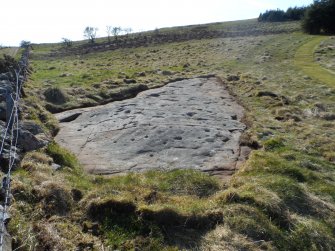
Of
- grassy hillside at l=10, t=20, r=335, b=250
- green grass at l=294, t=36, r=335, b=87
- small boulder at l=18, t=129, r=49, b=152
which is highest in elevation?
small boulder at l=18, t=129, r=49, b=152

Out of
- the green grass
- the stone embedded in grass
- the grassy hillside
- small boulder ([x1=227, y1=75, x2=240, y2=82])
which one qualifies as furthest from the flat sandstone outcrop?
the green grass

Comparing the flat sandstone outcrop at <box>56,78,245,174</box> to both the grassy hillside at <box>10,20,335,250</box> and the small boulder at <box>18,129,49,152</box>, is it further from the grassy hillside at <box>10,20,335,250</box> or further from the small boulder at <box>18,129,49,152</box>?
the small boulder at <box>18,129,49,152</box>

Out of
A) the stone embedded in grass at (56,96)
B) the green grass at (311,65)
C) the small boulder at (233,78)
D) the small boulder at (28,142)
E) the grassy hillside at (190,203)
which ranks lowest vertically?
the green grass at (311,65)

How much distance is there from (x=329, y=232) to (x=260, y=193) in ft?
5.68

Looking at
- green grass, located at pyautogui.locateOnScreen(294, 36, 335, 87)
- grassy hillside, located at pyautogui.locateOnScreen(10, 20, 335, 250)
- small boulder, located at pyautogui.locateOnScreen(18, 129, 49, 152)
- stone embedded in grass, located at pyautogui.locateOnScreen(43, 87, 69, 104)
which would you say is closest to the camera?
grassy hillside, located at pyautogui.locateOnScreen(10, 20, 335, 250)

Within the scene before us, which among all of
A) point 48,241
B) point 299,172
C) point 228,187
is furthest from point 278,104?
point 48,241

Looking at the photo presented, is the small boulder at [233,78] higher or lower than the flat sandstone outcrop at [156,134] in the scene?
lower

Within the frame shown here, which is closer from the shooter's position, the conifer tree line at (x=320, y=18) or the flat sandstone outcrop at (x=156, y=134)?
the flat sandstone outcrop at (x=156, y=134)

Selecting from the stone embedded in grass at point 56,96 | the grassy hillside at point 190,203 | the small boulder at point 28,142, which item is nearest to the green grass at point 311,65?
the grassy hillside at point 190,203

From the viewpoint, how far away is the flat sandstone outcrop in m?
12.1

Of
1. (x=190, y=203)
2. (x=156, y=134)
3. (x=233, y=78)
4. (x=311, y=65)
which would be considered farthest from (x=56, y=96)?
(x=311, y=65)

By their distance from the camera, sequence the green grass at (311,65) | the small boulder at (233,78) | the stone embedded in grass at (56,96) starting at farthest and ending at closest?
the green grass at (311,65)
the small boulder at (233,78)
the stone embedded in grass at (56,96)

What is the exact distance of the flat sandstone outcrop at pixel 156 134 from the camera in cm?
1212

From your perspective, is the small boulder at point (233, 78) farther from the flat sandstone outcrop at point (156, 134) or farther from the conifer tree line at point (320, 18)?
the conifer tree line at point (320, 18)
